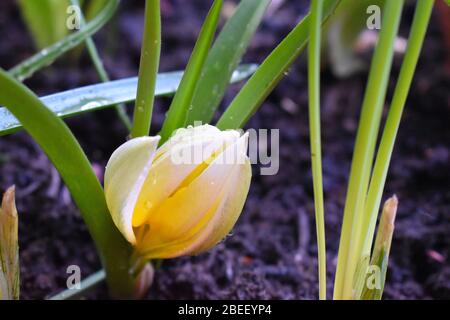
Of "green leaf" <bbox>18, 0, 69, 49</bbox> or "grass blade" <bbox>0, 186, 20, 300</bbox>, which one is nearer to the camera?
"grass blade" <bbox>0, 186, 20, 300</bbox>

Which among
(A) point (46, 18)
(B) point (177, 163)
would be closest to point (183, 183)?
(B) point (177, 163)

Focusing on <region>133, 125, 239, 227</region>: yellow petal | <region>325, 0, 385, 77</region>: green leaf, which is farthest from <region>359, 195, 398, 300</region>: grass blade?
<region>325, 0, 385, 77</region>: green leaf

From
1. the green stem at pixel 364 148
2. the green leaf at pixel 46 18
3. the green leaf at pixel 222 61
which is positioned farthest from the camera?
the green leaf at pixel 46 18

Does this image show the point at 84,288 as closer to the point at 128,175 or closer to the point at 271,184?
the point at 128,175

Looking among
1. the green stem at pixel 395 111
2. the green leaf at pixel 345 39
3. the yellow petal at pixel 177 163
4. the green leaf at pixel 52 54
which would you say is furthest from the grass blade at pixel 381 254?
the green leaf at pixel 345 39

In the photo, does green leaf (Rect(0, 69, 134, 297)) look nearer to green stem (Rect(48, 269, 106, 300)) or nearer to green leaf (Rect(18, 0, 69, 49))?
green stem (Rect(48, 269, 106, 300))

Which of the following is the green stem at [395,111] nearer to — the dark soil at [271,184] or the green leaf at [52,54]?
the dark soil at [271,184]
